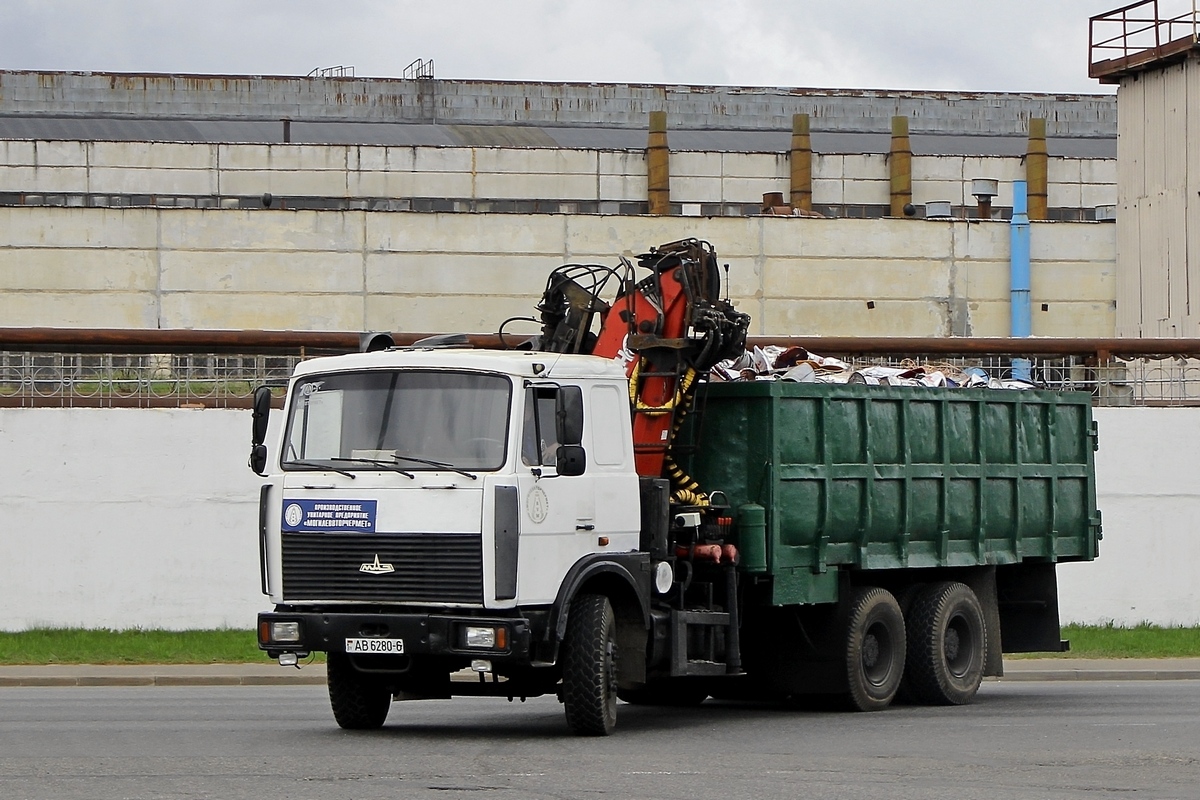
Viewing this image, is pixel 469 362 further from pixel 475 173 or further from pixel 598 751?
pixel 475 173

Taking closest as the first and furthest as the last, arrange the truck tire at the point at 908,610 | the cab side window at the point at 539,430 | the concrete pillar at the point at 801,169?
1. the cab side window at the point at 539,430
2. the truck tire at the point at 908,610
3. the concrete pillar at the point at 801,169

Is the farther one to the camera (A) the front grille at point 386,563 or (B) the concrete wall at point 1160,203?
(B) the concrete wall at point 1160,203

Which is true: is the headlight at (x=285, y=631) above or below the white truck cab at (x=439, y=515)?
below

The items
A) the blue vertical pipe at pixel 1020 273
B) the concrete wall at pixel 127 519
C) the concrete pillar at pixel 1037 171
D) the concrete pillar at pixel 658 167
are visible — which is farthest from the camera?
the concrete pillar at pixel 1037 171

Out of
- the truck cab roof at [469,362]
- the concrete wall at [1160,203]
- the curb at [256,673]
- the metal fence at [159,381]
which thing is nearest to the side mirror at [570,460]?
→ the truck cab roof at [469,362]

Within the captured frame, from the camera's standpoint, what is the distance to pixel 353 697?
13.9 meters

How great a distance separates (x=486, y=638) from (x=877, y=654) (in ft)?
16.0

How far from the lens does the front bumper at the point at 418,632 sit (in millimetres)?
12594

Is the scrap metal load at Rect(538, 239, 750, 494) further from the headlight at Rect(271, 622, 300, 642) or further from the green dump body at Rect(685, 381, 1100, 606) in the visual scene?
the headlight at Rect(271, 622, 300, 642)

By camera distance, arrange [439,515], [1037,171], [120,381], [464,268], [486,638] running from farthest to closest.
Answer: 1. [1037,171]
2. [464,268]
3. [120,381]
4. [439,515]
5. [486,638]

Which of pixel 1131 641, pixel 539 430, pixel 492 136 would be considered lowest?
pixel 1131 641

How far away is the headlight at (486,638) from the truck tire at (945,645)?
209 inches

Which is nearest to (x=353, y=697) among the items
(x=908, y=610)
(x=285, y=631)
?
(x=285, y=631)

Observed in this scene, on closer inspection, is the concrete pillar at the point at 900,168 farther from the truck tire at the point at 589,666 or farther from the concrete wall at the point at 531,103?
the truck tire at the point at 589,666
